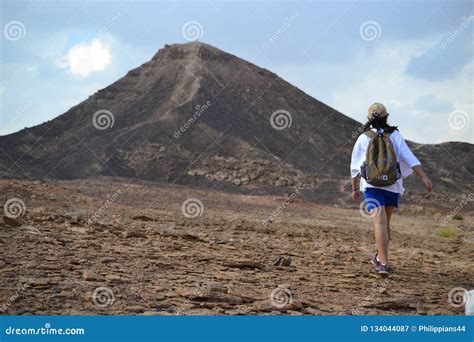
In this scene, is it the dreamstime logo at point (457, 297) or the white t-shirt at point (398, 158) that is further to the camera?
the white t-shirt at point (398, 158)

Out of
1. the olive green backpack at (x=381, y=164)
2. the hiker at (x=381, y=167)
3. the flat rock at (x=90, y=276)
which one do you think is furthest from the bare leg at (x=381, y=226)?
the flat rock at (x=90, y=276)

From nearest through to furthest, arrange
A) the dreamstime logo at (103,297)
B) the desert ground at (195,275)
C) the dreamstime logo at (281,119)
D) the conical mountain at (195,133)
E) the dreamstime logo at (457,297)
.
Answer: the dreamstime logo at (103,297) < the desert ground at (195,275) < the dreamstime logo at (457,297) < the conical mountain at (195,133) < the dreamstime logo at (281,119)

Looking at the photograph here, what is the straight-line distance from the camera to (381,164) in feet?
22.2

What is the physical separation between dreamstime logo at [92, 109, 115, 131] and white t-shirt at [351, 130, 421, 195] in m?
46.7

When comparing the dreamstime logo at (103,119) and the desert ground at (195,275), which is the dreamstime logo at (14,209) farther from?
the dreamstime logo at (103,119)

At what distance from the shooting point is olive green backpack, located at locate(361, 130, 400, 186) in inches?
266

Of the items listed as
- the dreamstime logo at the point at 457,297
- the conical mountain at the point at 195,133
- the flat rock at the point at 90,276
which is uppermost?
the conical mountain at the point at 195,133

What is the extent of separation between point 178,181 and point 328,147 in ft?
67.8

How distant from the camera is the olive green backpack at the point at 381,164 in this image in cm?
675

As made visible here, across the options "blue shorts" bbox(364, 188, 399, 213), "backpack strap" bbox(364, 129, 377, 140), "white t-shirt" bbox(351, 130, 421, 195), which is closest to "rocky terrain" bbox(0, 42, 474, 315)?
"blue shorts" bbox(364, 188, 399, 213)

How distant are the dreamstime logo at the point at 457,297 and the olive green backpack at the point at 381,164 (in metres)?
1.36

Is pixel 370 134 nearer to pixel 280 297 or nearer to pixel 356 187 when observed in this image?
pixel 356 187
